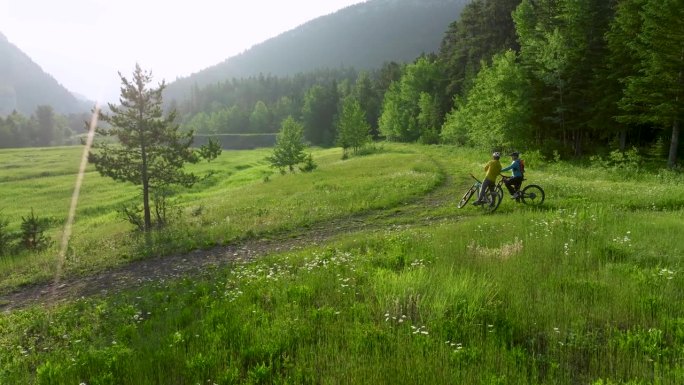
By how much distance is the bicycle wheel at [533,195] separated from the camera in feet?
63.9

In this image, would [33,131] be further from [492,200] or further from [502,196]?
[502,196]

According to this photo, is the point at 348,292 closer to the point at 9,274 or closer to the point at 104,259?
the point at 104,259

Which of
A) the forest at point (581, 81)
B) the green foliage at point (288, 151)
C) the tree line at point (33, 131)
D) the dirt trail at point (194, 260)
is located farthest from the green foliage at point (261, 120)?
the dirt trail at point (194, 260)

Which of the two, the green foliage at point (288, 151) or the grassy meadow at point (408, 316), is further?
the green foliage at point (288, 151)

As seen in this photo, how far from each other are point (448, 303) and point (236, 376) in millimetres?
3640

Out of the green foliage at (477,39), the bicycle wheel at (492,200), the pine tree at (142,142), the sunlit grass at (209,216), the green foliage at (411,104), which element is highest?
the green foliage at (477,39)

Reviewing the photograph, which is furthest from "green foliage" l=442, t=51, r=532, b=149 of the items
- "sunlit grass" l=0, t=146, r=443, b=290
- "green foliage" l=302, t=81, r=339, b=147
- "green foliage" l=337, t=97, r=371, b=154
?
"green foliage" l=302, t=81, r=339, b=147

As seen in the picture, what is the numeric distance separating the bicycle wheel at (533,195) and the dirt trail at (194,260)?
179 inches

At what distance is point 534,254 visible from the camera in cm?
1013

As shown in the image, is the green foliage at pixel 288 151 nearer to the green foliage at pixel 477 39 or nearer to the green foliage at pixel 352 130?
the green foliage at pixel 352 130

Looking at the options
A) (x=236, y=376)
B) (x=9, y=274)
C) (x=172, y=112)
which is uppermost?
(x=172, y=112)

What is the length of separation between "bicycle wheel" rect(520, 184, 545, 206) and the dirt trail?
454 cm

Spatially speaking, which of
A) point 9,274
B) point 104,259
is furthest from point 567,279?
point 9,274

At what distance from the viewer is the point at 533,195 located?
19469 mm
